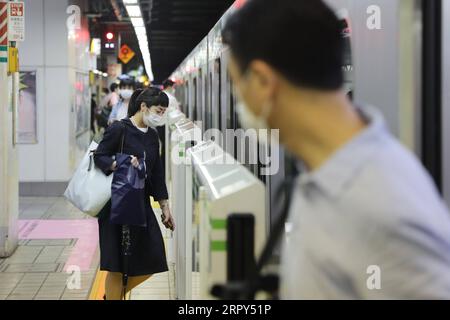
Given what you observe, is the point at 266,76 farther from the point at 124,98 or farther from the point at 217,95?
the point at 124,98

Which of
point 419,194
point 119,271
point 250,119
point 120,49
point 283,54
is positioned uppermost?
point 120,49

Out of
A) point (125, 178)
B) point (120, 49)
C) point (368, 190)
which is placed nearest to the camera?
point (368, 190)

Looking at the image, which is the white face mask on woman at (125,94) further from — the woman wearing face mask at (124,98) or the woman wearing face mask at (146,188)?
the woman wearing face mask at (146,188)

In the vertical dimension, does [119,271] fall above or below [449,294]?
below

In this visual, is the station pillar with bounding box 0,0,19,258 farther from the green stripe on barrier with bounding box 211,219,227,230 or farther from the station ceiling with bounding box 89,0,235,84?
the station ceiling with bounding box 89,0,235,84

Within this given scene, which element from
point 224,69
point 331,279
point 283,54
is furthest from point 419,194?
point 224,69

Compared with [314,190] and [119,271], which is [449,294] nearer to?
[314,190]

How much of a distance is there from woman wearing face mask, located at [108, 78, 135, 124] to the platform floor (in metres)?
1.39

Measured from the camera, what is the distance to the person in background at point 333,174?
1.24 metres

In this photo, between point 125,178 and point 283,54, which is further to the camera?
point 125,178

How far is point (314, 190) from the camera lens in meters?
1.32

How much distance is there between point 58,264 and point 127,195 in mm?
2568

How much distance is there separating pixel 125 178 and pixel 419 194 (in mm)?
2999

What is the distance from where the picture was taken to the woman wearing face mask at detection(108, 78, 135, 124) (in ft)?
22.4
